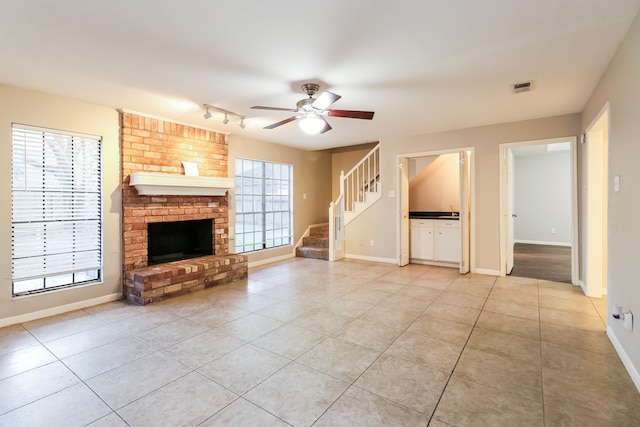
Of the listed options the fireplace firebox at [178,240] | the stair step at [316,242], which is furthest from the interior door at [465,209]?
the fireplace firebox at [178,240]

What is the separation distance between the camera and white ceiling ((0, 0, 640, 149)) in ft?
6.58

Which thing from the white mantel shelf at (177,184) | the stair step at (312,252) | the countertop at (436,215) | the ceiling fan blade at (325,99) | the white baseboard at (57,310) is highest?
the ceiling fan blade at (325,99)

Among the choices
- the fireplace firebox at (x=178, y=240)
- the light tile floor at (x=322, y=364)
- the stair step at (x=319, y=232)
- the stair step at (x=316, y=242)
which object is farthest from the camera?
the stair step at (x=319, y=232)

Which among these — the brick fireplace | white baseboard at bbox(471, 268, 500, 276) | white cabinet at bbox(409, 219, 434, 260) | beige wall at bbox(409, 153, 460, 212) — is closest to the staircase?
white cabinet at bbox(409, 219, 434, 260)

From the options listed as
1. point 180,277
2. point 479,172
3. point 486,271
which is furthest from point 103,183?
point 486,271

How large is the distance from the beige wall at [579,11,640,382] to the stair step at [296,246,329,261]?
4.45 metres

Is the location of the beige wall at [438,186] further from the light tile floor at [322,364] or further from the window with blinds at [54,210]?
the window with blinds at [54,210]

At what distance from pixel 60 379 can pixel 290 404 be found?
1680mm

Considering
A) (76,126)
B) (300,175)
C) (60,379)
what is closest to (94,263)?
(76,126)

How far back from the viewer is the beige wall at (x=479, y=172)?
4.61m

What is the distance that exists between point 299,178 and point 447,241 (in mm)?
3370

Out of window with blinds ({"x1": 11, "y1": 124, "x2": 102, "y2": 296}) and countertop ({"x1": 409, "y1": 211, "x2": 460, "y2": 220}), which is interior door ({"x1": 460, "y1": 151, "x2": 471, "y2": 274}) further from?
window with blinds ({"x1": 11, "y1": 124, "x2": 102, "y2": 296})

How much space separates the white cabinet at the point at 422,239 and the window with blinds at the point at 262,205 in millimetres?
2604

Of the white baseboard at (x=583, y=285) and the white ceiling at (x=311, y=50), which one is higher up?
the white ceiling at (x=311, y=50)
